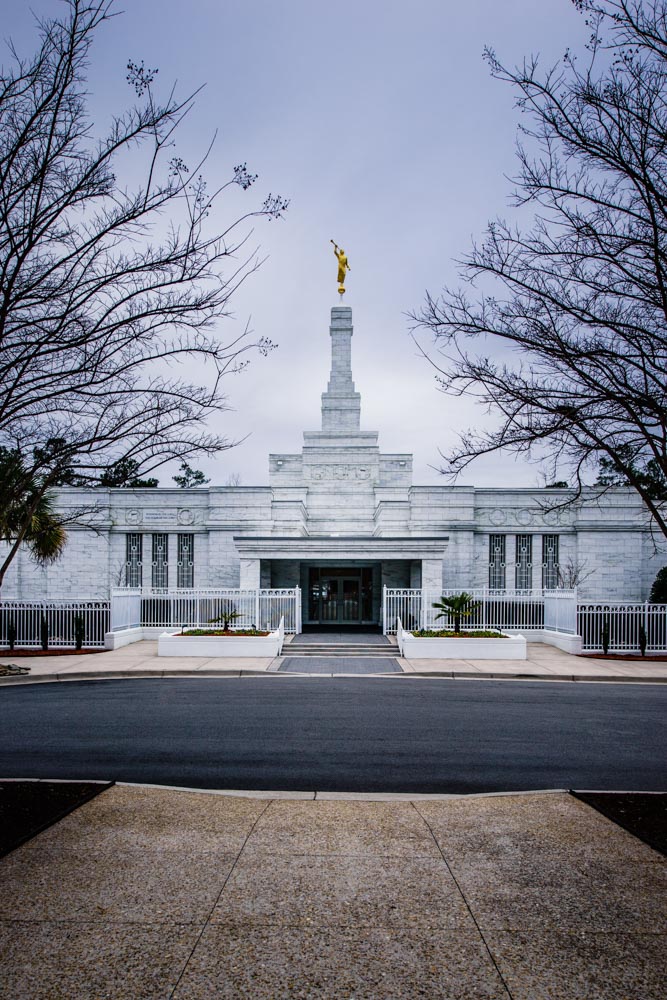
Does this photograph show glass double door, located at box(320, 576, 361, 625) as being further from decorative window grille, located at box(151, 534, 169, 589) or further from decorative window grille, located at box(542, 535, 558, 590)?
decorative window grille, located at box(542, 535, 558, 590)

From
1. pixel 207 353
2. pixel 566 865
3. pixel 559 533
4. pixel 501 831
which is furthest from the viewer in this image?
pixel 559 533

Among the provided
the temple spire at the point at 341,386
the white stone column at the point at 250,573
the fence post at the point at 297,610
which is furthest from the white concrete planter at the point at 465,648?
the temple spire at the point at 341,386

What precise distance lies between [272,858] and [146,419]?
4420mm

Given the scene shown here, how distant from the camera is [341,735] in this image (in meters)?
11.3

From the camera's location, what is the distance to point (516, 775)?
29.2 ft

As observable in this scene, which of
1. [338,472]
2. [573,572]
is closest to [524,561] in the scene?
[573,572]

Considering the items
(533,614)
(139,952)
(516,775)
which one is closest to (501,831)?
(516,775)

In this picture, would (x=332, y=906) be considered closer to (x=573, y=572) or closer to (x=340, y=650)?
(x=340, y=650)

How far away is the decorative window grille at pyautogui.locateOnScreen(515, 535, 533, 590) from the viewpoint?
115 feet

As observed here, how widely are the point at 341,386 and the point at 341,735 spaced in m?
31.8

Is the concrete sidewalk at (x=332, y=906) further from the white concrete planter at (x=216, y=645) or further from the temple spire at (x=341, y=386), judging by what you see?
Answer: the temple spire at (x=341, y=386)

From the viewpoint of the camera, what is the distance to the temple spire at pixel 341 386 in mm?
41031

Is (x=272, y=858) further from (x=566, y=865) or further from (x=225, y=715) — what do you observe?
(x=225, y=715)

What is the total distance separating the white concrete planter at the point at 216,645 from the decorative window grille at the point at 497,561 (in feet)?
52.1
